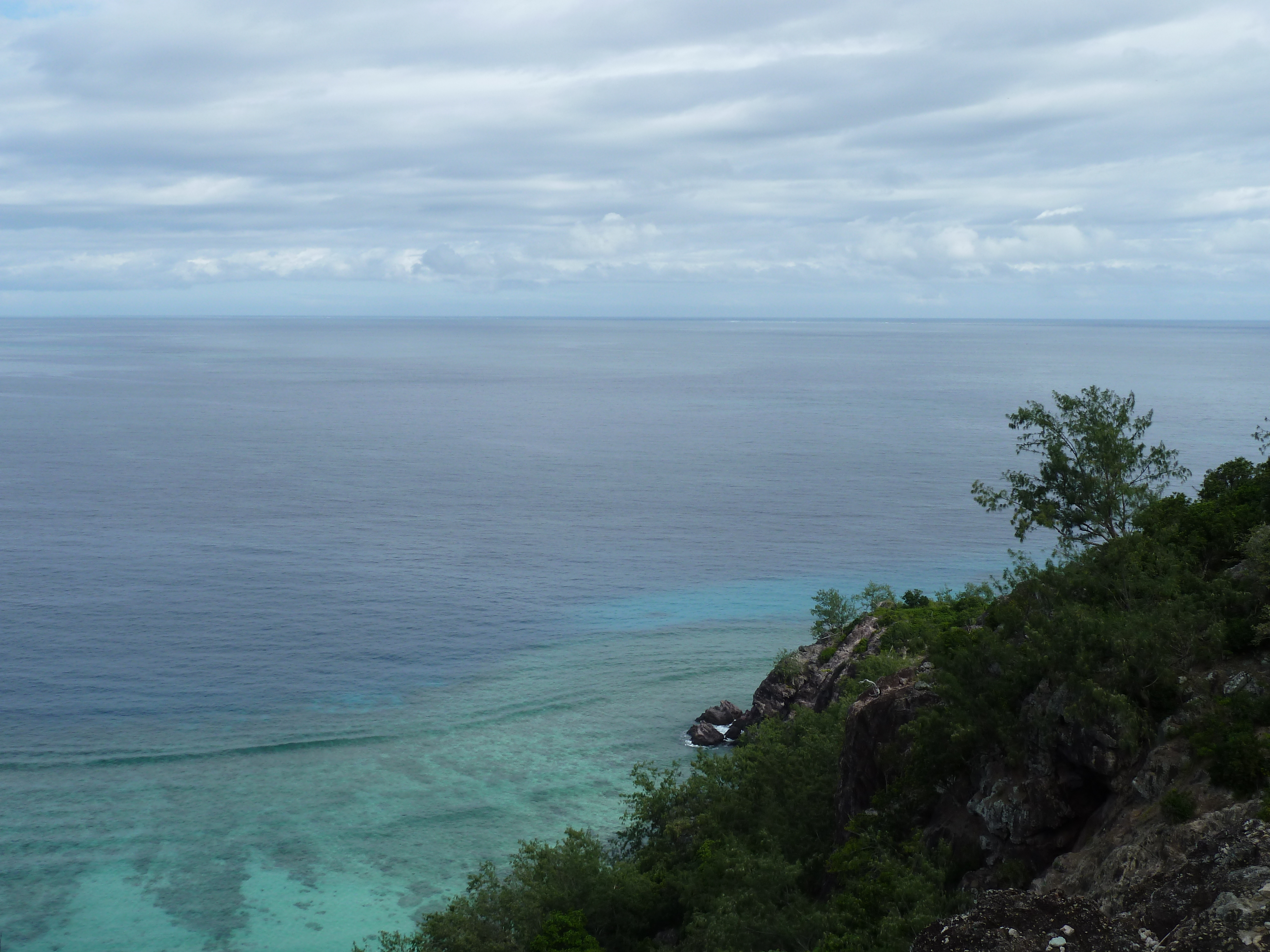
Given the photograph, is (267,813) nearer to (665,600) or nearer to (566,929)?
(566,929)

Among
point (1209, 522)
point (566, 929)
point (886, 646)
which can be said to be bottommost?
point (566, 929)

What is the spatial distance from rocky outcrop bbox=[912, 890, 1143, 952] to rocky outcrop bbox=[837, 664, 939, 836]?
17014 mm

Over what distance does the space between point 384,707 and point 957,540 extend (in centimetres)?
7217

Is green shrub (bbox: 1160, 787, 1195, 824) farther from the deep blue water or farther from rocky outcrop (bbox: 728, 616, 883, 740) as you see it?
the deep blue water

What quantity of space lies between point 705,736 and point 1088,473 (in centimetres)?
3402

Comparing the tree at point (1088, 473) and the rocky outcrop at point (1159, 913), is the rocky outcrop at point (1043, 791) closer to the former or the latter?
the rocky outcrop at point (1159, 913)

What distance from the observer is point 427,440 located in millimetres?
194625

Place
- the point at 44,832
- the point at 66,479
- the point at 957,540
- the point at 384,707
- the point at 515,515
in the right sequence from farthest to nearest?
1. the point at 66,479
2. the point at 515,515
3. the point at 957,540
4. the point at 384,707
5. the point at 44,832

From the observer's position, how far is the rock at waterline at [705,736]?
233ft

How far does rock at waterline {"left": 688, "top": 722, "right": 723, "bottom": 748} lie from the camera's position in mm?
70875

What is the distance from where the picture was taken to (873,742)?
3828cm

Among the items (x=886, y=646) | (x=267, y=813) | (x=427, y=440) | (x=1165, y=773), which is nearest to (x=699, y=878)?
(x=1165, y=773)

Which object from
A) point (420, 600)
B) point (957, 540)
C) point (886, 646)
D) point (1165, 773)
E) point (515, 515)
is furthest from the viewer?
point (515, 515)

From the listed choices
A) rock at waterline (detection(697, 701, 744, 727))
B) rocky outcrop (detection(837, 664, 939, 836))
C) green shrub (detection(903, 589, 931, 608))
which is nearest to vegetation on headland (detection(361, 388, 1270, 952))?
rocky outcrop (detection(837, 664, 939, 836))
